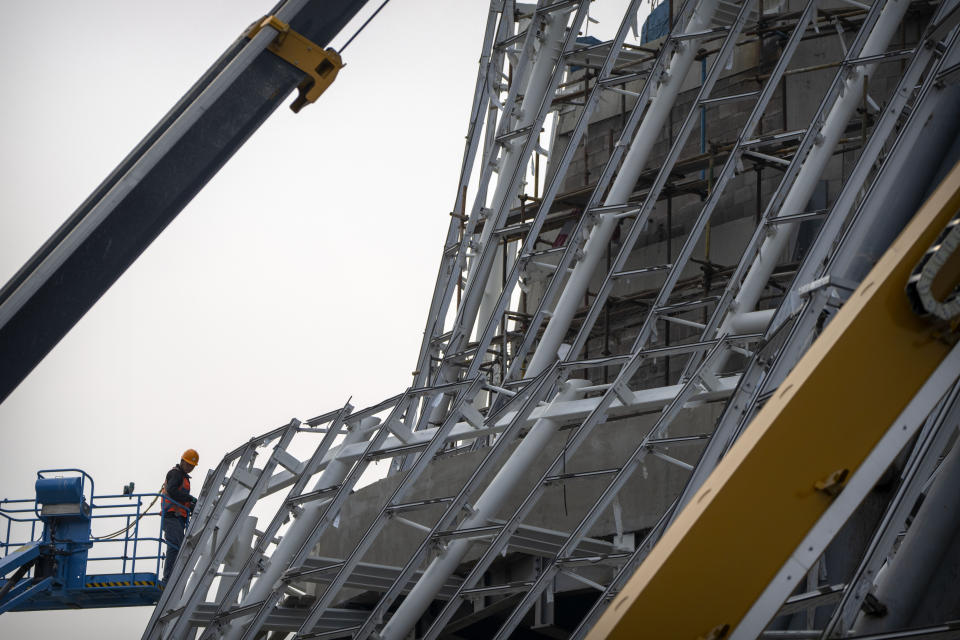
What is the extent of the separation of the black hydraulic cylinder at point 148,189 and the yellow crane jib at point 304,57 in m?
0.07

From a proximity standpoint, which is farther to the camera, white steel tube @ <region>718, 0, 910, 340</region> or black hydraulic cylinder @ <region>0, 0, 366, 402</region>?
white steel tube @ <region>718, 0, 910, 340</region>

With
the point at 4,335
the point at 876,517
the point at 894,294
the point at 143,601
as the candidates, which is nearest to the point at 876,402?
the point at 894,294

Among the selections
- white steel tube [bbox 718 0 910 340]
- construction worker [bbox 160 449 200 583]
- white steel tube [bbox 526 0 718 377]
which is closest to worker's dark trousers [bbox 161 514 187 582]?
construction worker [bbox 160 449 200 583]

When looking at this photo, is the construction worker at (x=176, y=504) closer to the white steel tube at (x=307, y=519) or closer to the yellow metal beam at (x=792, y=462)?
the white steel tube at (x=307, y=519)

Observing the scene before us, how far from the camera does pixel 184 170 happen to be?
11.6m

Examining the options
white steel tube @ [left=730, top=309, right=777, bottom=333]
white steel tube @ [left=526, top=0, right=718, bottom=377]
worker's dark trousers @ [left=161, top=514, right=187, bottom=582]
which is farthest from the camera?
worker's dark trousers @ [left=161, top=514, right=187, bottom=582]

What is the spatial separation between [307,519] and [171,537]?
269 cm

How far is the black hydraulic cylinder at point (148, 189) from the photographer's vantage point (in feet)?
34.8

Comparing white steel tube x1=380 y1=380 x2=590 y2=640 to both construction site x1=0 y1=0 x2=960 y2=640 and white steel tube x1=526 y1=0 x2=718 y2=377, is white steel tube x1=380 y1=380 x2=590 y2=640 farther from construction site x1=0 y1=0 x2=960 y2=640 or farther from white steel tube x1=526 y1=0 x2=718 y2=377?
white steel tube x1=526 y1=0 x2=718 y2=377

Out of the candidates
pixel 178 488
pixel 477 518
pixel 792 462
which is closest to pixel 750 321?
pixel 477 518

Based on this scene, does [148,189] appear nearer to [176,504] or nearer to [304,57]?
[304,57]

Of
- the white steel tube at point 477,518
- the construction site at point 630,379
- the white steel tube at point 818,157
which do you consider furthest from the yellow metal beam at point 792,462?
the white steel tube at point 818,157

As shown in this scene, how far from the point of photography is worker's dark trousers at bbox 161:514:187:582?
18.2 metres

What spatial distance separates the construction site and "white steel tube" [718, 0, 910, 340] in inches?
1.9
